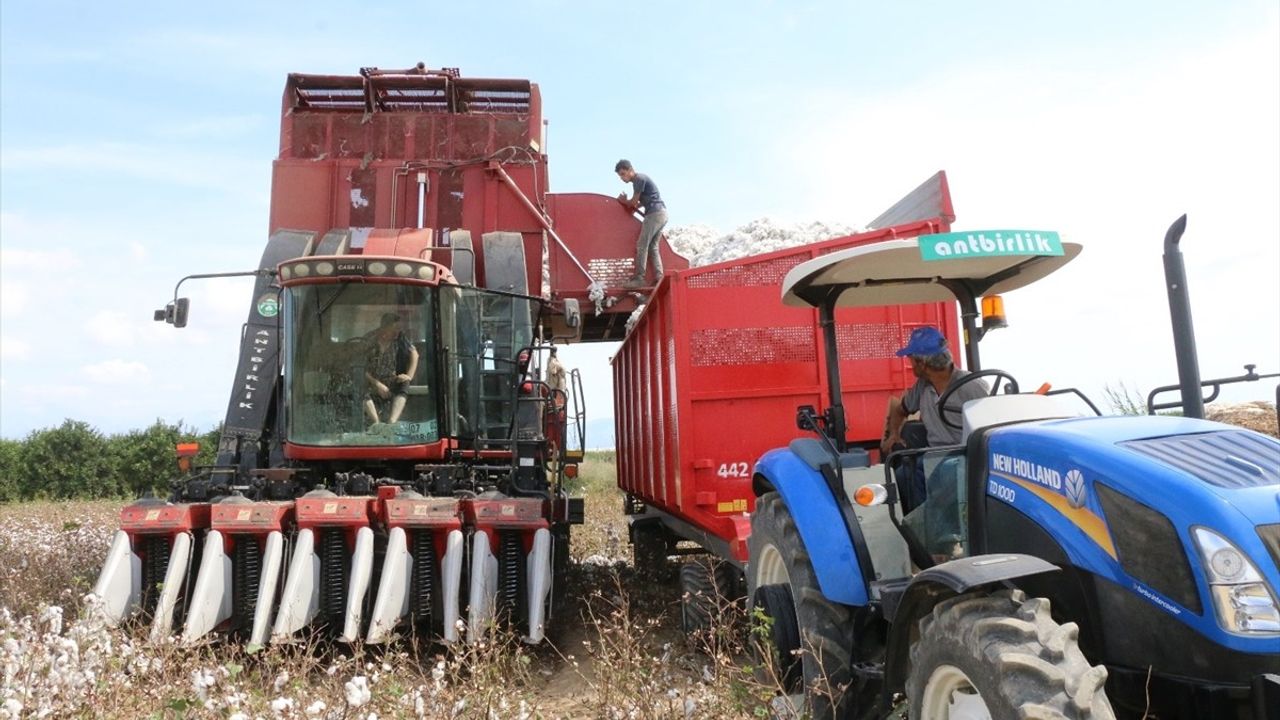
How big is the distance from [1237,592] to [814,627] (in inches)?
61.3

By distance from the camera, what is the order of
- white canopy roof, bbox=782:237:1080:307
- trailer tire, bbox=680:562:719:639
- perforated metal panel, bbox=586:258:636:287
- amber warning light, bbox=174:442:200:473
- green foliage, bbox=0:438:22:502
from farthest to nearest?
green foliage, bbox=0:438:22:502 → perforated metal panel, bbox=586:258:636:287 → amber warning light, bbox=174:442:200:473 → trailer tire, bbox=680:562:719:639 → white canopy roof, bbox=782:237:1080:307

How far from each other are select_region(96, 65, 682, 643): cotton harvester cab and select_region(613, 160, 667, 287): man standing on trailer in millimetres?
208

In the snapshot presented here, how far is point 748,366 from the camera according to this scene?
573 cm

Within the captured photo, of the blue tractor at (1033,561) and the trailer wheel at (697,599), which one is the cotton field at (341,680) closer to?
the trailer wheel at (697,599)

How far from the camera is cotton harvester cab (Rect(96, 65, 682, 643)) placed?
229 inches

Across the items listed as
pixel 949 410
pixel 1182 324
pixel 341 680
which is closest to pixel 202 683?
pixel 341 680

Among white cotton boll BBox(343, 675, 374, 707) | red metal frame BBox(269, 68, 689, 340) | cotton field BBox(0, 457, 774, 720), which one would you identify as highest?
red metal frame BBox(269, 68, 689, 340)

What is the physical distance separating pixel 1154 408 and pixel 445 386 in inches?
191

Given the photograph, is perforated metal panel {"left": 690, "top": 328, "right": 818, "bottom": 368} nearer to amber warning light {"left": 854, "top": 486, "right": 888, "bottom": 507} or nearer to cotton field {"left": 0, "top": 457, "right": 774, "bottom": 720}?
cotton field {"left": 0, "top": 457, "right": 774, "bottom": 720}

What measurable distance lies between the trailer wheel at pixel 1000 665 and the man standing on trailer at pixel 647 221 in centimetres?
716

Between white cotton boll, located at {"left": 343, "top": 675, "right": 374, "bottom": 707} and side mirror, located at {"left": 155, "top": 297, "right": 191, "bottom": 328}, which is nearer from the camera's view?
white cotton boll, located at {"left": 343, "top": 675, "right": 374, "bottom": 707}

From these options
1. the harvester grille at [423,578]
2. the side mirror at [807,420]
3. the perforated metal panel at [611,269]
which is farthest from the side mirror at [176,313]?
the side mirror at [807,420]

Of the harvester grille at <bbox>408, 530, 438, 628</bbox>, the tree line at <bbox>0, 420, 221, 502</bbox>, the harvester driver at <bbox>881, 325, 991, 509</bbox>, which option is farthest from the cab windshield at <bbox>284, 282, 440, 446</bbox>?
the tree line at <bbox>0, 420, 221, 502</bbox>

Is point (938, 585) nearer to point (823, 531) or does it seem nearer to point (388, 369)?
point (823, 531)
